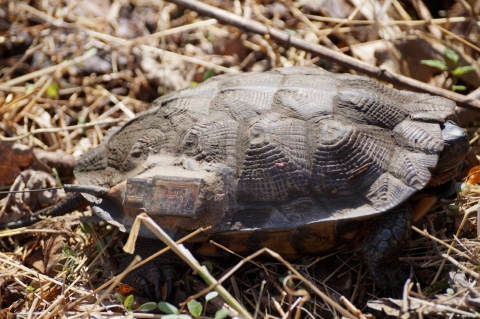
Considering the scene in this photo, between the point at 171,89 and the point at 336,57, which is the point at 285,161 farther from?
the point at 171,89

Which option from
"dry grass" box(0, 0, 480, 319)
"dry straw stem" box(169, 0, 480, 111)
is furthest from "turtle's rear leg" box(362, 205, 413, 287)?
"dry straw stem" box(169, 0, 480, 111)

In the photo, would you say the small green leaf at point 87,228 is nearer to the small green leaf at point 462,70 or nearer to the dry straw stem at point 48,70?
the dry straw stem at point 48,70

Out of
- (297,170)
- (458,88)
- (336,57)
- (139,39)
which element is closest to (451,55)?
(458,88)

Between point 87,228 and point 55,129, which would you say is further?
point 55,129

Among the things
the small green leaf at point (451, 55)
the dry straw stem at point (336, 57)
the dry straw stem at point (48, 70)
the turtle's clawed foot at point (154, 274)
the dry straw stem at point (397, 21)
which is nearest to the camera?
the turtle's clawed foot at point (154, 274)

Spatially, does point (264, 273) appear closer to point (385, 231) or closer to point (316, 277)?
point (316, 277)

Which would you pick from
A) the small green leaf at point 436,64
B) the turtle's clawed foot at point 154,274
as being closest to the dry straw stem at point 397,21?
the small green leaf at point 436,64
